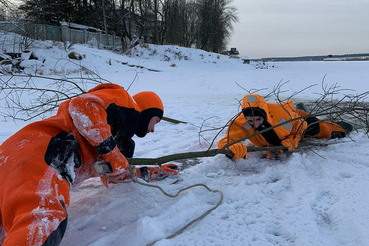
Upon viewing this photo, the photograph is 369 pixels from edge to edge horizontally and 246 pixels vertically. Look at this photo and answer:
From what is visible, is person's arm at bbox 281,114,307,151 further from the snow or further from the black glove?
the black glove

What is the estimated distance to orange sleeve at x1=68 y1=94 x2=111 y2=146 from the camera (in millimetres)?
1932

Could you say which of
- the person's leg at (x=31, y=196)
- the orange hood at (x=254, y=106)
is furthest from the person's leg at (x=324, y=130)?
the person's leg at (x=31, y=196)

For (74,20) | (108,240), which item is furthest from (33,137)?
(74,20)

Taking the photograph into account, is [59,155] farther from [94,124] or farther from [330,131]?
[330,131]

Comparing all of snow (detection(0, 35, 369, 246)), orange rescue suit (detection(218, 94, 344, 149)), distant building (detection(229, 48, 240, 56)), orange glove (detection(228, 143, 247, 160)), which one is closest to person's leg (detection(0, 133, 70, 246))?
snow (detection(0, 35, 369, 246))

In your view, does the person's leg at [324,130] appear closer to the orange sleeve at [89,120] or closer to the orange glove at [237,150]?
the orange glove at [237,150]

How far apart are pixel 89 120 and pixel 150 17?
27.9 m

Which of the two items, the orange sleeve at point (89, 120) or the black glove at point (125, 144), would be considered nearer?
the orange sleeve at point (89, 120)

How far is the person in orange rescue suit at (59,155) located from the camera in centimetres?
147

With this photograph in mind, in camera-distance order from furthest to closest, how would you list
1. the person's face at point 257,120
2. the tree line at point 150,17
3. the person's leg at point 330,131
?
the tree line at point 150,17
the person's leg at point 330,131
the person's face at point 257,120

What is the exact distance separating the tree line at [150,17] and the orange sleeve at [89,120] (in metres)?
20.4

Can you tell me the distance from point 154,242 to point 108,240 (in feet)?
1.01

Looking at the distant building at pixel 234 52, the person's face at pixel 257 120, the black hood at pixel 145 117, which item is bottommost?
the person's face at pixel 257 120

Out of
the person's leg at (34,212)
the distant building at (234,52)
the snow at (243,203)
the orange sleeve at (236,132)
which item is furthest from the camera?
the distant building at (234,52)
